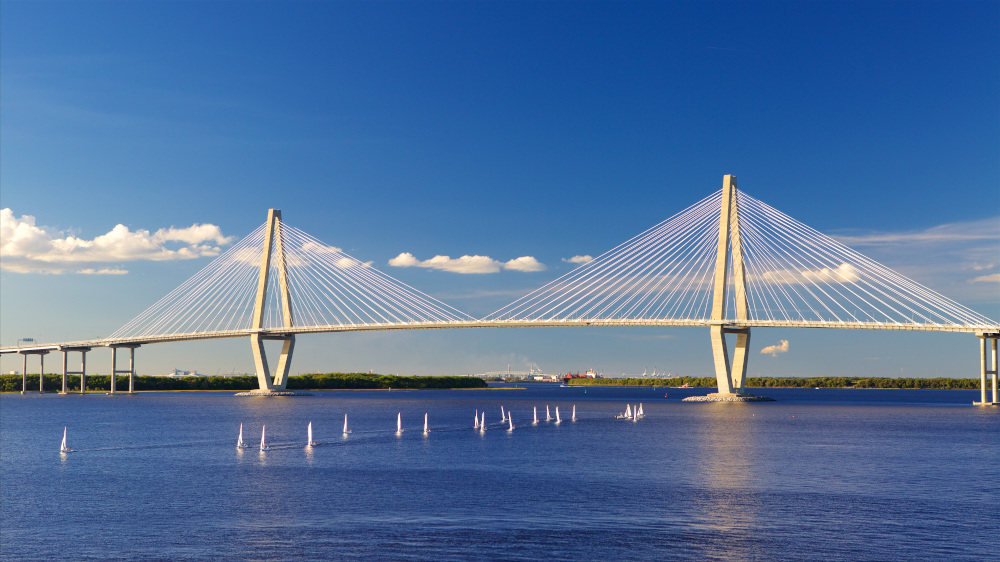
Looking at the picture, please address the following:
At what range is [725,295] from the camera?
284 feet

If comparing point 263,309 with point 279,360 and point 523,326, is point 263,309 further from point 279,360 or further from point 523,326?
point 523,326

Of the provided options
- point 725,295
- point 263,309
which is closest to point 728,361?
point 725,295

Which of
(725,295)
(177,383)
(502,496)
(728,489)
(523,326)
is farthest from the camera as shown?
(177,383)

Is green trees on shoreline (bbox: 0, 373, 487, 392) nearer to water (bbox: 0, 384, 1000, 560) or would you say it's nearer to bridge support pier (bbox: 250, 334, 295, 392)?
bridge support pier (bbox: 250, 334, 295, 392)

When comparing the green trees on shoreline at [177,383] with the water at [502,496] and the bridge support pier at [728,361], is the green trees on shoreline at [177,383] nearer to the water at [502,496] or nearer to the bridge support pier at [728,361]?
the bridge support pier at [728,361]

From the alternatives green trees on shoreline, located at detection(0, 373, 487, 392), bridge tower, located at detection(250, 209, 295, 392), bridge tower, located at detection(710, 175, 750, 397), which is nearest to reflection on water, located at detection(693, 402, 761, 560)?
bridge tower, located at detection(710, 175, 750, 397)

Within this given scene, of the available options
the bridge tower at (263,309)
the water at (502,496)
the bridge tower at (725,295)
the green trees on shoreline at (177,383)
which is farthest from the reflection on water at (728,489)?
the green trees on shoreline at (177,383)

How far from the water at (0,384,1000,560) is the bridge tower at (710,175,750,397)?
90.7ft

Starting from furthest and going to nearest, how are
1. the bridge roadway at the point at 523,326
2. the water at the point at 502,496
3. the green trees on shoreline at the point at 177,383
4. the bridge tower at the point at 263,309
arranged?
the green trees on shoreline at the point at 177,383, the bridge tower at the point at 263,309, the bridge roadway at the point at 523,326, the water at the point at 502,496

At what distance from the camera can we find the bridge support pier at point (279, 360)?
373 ft

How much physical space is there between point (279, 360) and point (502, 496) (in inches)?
3586

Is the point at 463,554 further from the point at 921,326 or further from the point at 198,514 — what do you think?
the point at 921,326

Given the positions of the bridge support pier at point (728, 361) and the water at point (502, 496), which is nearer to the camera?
the water at point (502, 496)

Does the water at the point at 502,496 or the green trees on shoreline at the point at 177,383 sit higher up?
the water at the point at 502,496
